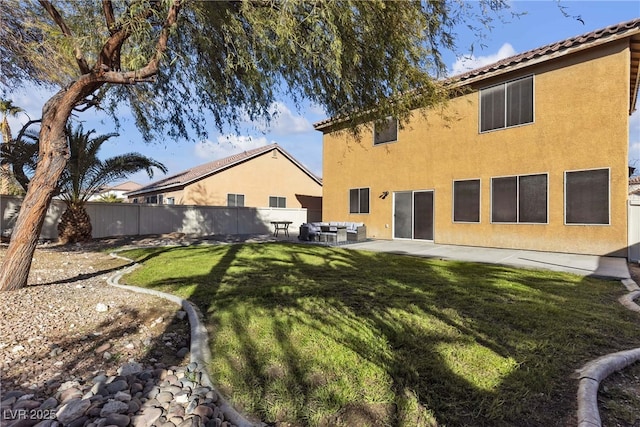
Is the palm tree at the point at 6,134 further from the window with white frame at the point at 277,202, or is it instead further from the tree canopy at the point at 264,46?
the window with white frame at the point at 277,202

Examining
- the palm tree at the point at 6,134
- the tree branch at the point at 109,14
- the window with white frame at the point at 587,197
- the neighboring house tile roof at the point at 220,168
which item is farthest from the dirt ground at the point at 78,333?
the neighboring house tile roof at the point at 220,168

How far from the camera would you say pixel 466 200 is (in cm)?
1296

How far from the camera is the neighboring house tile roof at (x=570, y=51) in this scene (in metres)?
9.33

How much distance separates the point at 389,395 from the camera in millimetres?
2547

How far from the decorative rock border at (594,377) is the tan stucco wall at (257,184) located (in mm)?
22681

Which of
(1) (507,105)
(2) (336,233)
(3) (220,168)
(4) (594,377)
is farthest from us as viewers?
(3) (220,168)

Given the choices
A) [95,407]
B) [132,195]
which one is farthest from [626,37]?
[132,195]

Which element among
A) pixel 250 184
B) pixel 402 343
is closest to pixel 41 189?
pixel 402 343

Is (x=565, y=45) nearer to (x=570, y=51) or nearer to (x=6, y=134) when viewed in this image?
(x=570, y=51)

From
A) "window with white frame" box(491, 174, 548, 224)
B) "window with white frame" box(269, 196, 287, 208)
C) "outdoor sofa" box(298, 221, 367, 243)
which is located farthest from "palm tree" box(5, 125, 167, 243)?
"window with white frame" box(491, 174, 548, 224)

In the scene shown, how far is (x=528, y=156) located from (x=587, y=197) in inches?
83.2

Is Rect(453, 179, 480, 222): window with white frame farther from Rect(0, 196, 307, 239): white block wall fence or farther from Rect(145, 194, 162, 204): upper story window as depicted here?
Rect(145, 194, 162, 204): upper story window

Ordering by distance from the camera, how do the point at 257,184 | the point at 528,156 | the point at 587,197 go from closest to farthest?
the point at 587,197 → the point at 528,156 → the point at 257,184

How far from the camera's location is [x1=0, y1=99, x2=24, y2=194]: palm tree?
12.8m
